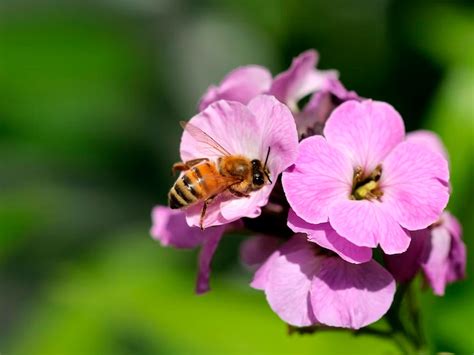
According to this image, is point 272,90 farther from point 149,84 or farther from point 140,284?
point 149,84

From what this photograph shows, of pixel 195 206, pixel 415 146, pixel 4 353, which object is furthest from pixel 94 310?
pixel 415 146

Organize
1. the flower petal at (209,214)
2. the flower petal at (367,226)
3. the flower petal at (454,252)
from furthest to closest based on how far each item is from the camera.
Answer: the flower petal at (454,252)
the flower petal at (209,214)
the flower petal at (367,226)

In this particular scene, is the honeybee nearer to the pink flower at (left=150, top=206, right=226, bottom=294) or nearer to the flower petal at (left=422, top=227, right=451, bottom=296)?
the pink flower at (left=150, top=206, right=226, bottom=294)

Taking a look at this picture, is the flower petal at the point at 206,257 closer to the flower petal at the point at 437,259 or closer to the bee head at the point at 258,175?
the bee head at the point at 258,175

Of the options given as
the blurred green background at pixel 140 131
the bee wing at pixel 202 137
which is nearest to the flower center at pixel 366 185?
the bee wing at pixel 202 137

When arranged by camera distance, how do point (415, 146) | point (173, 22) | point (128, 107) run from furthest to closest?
1. point (173, 22)
2. point (128, 107)
3. point (415, 146)

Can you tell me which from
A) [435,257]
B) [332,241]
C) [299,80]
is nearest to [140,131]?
[299,80]

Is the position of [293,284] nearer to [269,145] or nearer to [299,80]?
[269,145]
